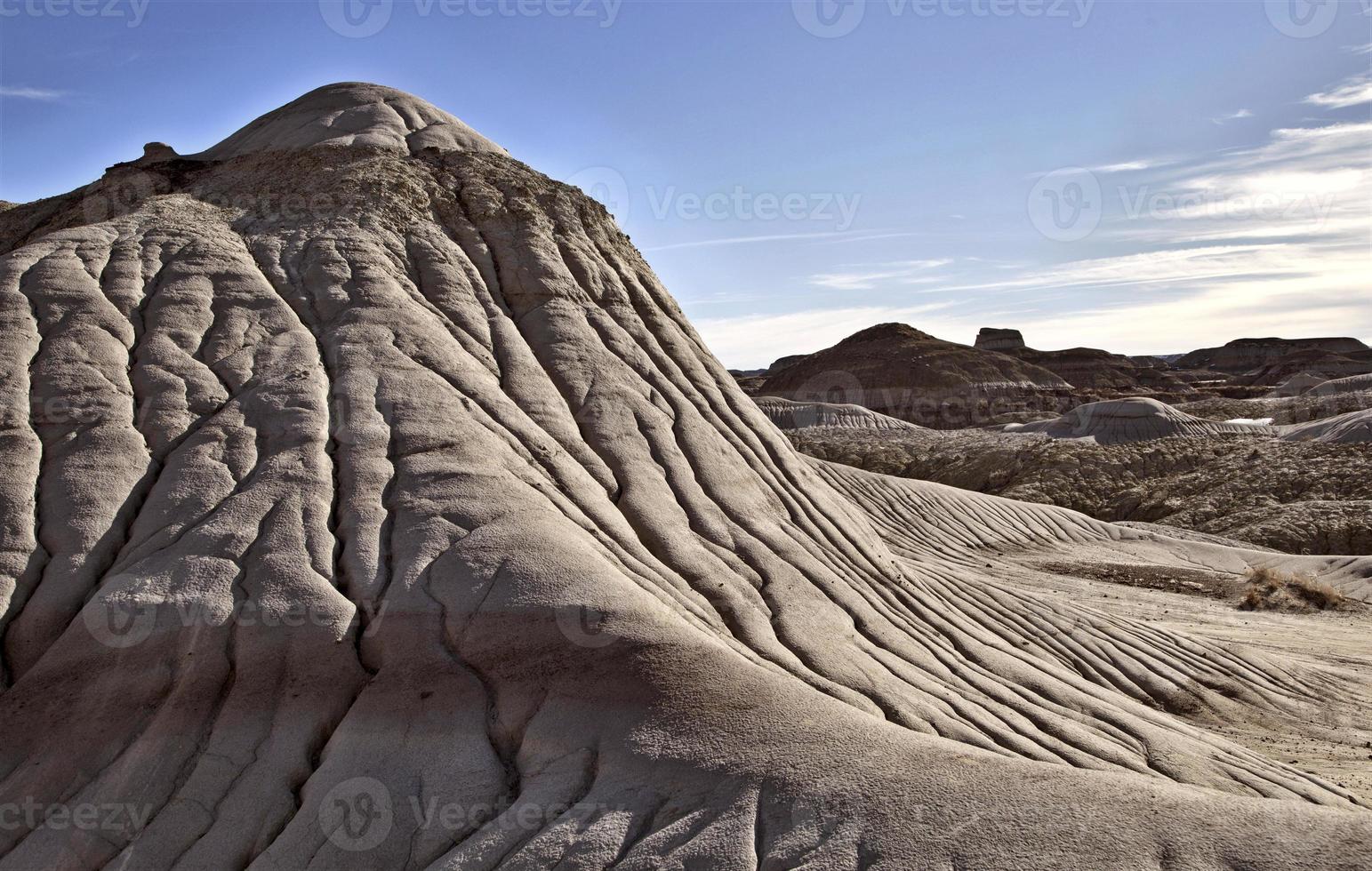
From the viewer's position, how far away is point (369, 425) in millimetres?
5559

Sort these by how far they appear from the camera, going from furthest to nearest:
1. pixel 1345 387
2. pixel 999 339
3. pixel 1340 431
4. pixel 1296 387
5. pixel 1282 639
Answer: pixel 999 339, pixel 1296 387, pixel 1345 387, pixel 1340 431, pixel 1282 639

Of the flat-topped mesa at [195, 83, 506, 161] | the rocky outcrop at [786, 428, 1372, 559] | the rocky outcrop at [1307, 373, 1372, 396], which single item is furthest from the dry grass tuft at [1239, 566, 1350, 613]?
the rocky outcrop at [1307, 373, 1372, 396]

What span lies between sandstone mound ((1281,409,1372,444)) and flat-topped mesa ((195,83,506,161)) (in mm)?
22643

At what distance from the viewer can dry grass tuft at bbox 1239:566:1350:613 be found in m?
11.6

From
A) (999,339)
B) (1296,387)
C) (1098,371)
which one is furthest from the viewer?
(999,339)

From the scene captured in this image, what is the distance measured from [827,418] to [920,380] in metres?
19.8

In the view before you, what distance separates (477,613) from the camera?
4.38 metres

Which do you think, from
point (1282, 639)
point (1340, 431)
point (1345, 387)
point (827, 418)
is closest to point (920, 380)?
point (827, 418)

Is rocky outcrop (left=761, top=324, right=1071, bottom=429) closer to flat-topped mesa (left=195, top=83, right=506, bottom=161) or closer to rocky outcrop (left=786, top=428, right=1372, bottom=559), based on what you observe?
rocky outcrop (left=786, top=428, right=1372, bottom=559)

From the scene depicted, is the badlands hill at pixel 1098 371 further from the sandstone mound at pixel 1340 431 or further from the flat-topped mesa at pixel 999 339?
the sandstone mound at pixel 1340 431

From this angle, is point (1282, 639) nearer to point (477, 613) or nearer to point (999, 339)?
point (477, 613)

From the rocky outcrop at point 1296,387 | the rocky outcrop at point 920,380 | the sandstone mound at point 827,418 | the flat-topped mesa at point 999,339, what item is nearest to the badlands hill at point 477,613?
the sandstone mound at point 827,418

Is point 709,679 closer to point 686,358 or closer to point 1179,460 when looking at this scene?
point 686,358

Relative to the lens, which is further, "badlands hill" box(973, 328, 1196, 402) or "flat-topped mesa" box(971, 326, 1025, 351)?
"flat-topped mesa" box(971, 326, 1025, 351)
